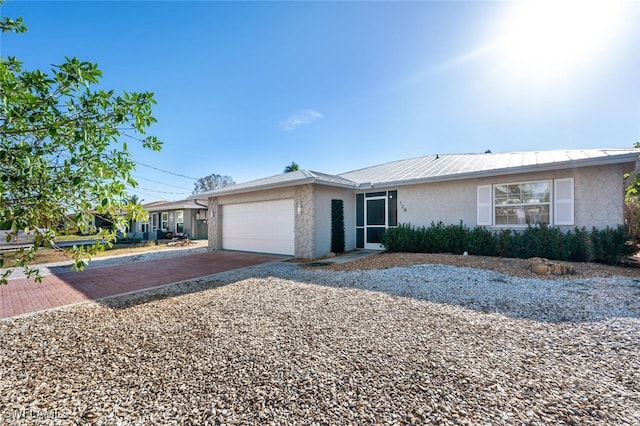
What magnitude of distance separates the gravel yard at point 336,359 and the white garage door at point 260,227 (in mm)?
6313

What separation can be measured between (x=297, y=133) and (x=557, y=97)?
12.2m

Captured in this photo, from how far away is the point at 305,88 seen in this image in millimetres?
11844

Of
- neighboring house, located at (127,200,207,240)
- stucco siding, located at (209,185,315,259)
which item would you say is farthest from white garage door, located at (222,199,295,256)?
neighboring house, located at (127,200,207,240)

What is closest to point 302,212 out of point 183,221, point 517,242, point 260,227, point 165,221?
point 260,227

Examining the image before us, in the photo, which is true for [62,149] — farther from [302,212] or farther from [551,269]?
[551,269]

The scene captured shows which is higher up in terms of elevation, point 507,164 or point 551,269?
point 507,164

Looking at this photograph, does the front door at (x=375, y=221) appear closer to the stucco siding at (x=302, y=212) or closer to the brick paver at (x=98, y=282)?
the stucco siding at (x=302, y=212)

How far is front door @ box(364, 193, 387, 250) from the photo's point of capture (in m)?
12.3

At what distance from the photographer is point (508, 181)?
9688mm

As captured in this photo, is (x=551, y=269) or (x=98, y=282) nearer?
(x=551, y=269)

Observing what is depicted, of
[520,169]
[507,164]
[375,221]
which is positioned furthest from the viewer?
[375,221]

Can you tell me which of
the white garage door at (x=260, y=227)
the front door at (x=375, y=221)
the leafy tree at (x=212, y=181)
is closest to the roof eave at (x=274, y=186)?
the white garage door at (x=260, y=227)

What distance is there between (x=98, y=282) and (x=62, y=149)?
7.26 meters

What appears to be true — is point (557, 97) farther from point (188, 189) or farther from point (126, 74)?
point (188, 189)
